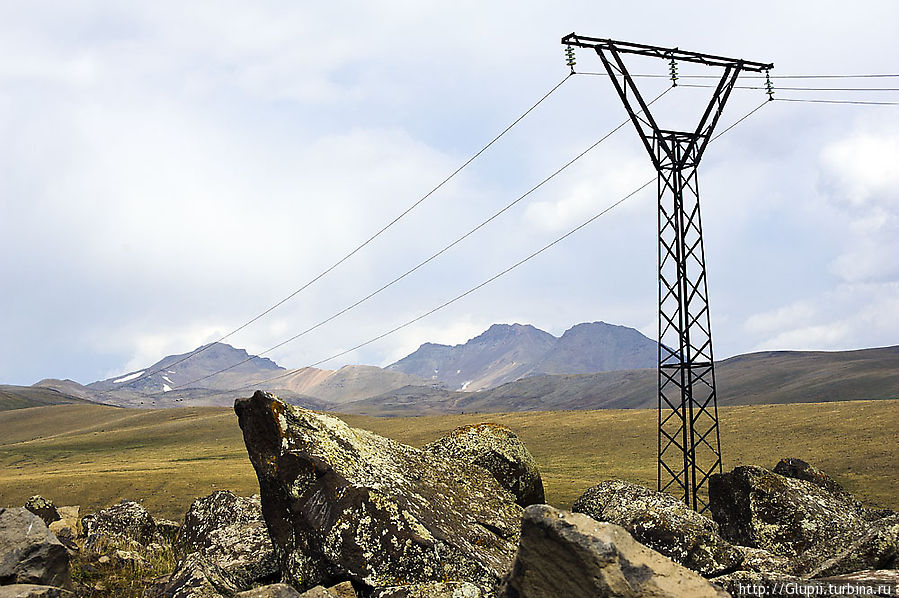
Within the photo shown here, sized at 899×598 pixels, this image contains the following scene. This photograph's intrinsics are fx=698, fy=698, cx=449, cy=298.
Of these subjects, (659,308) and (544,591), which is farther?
(659,308)

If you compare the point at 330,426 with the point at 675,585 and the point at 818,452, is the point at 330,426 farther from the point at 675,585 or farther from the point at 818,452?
the point at 818,452

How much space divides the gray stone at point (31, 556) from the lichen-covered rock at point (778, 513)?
14.0m

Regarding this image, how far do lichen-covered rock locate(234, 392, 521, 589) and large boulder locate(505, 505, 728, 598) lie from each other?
2.59m

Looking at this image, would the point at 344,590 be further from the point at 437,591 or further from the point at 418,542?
the point at 437,591

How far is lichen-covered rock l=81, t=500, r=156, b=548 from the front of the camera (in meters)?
16.7

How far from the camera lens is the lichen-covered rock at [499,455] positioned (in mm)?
16375

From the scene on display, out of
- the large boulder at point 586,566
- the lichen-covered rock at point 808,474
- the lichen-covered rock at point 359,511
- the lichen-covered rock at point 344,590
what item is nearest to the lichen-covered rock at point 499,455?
the lichen-covered rock at point 359,511

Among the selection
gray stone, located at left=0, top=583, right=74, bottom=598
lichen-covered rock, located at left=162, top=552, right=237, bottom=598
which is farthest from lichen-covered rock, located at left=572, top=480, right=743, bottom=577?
gray stone, located at left=0, top=583, right=74, bottom=598

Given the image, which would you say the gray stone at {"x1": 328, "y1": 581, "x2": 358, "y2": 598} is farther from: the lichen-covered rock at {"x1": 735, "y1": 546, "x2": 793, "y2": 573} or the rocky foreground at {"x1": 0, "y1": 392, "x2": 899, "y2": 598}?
the lichen-covered rock at {"x1": 735, "y1": 546, "x2": 793, "y2": 573}

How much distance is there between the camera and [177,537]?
16984mm

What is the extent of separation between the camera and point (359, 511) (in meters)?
10.5

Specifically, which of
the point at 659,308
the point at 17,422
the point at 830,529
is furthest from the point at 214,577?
the point at 17,422

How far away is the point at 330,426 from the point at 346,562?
2.66 meters

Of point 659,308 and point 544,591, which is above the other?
point 659,308
